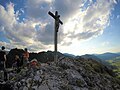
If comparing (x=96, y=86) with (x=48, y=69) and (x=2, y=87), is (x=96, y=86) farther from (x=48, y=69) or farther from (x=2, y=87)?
(x=2, y=87)

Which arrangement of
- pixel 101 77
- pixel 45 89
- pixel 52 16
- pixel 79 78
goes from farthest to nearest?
1. pixel 52 16
2. pixel 101 77
3. pixel 79 78
4. pixel 45 89

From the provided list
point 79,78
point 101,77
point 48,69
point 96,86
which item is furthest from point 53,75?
point 101,77

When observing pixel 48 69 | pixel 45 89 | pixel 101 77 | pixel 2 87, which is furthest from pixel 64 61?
pixel 2 87

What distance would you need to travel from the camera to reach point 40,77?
11820mm

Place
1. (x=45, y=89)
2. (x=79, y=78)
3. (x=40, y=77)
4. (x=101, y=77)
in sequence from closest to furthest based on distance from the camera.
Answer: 1. (x=45, y=89)
2. (x=40, y=77)
3. (x=79, y=78)
4. (x=101, y=77)

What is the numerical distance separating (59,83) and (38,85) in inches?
58.0

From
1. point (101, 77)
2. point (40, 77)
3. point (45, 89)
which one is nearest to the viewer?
point (45, 89)

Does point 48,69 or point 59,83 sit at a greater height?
point 48,69

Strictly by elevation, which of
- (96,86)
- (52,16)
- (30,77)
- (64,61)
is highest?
(52,16)

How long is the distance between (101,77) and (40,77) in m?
5.82

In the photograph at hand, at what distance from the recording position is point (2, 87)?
11430mm

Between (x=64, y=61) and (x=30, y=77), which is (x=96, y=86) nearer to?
(x=64, y=61)

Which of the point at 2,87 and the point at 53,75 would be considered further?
the point at 53,75

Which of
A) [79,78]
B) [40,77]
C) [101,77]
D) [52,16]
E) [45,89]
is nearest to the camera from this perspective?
[45,89]
